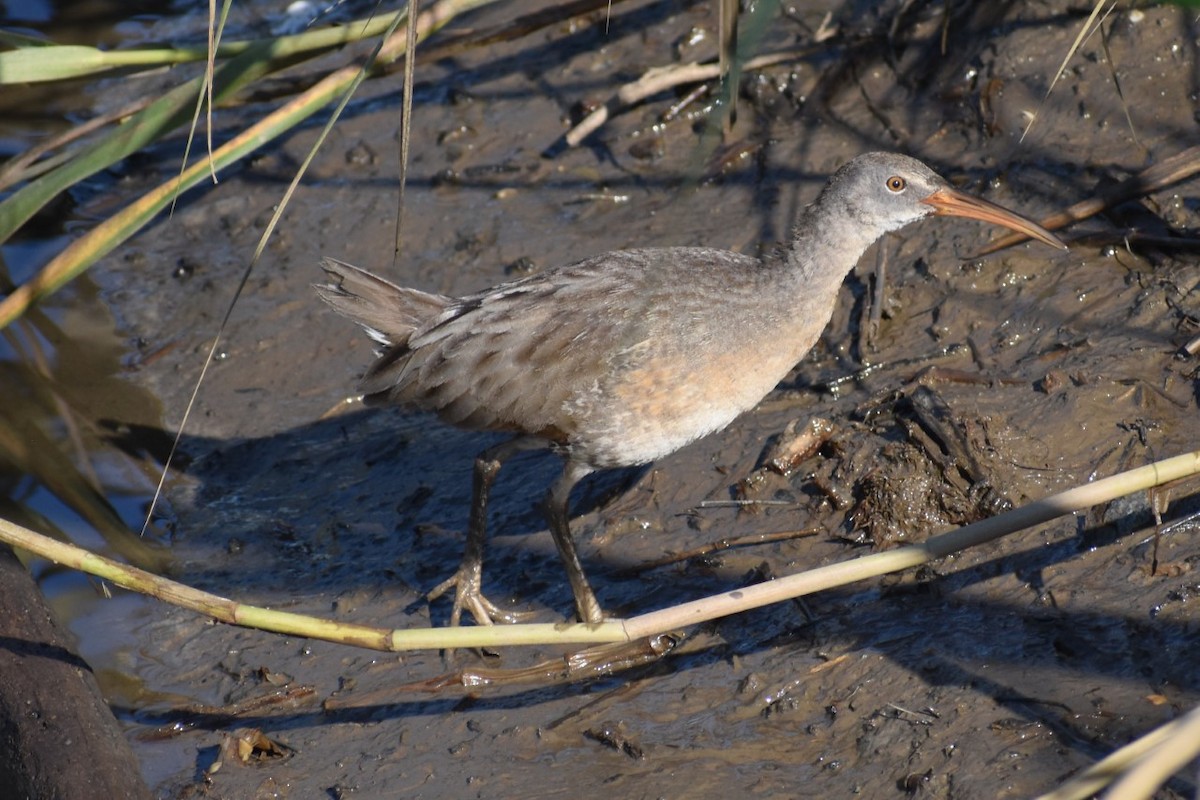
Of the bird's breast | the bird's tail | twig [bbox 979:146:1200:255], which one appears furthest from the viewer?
the bird's tail

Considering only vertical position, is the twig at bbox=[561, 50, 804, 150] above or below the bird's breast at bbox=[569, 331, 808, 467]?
above

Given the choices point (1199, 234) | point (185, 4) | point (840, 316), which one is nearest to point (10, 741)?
point (840, 316)

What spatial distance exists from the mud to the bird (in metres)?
0.49

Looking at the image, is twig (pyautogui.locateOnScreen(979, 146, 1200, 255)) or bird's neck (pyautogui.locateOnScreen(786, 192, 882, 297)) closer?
bird's neck (pyautogui.locateOnScreen(786, 192, 882, 297))

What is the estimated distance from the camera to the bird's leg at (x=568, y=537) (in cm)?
453

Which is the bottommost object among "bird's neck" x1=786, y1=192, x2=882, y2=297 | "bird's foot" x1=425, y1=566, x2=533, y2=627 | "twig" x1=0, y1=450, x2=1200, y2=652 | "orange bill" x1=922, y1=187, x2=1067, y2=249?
"bird's foot" x1=425, y1=566, x2=533, y2=627

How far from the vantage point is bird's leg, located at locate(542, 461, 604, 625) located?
4.53 m

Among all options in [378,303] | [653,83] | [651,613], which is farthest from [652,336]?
[653,83]

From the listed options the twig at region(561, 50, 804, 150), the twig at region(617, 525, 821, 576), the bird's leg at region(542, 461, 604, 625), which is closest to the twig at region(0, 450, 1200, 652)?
the bird's leg at region(542, 461, 604, 625)

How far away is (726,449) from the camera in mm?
5051

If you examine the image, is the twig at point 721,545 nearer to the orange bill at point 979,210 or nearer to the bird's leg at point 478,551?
the bird's leg at point 478,551

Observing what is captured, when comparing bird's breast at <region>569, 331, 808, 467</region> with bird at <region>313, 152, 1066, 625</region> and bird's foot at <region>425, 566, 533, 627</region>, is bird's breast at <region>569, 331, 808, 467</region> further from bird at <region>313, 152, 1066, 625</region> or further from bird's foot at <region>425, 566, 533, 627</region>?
bird's foot at <region>425, 566, 533, 627</region>

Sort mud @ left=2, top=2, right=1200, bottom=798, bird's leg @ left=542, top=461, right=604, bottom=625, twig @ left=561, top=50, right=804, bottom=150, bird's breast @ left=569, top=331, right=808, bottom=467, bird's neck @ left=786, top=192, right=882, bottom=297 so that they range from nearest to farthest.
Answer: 1. mud @ left=2, top=2, right=1200, bottom=798
2. bird's breast @ left=569, top=331, right=808, bottom=467
3. bird's neck @ left=786, top=192, right=882, bottom=297
4. bird's leg @ left=542, top=461, right=604, bottom=625
5. twig @ left=561, top=50, right=804, bottom=150

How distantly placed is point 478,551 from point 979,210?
2.14 meters
